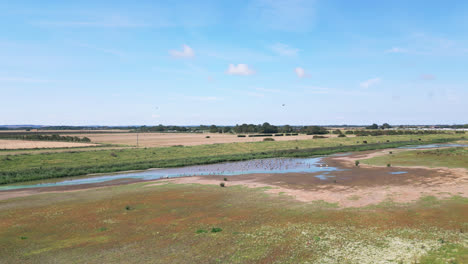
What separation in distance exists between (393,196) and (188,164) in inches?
1443

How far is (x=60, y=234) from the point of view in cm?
1767

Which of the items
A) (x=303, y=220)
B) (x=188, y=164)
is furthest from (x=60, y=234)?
(x=188, y=164)

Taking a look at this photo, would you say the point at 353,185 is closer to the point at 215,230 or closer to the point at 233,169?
the point at 215,230

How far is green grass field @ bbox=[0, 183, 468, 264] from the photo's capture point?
13.8 meters

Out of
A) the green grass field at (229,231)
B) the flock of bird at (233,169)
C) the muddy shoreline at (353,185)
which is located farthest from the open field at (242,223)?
the flock of bird at (233,169)

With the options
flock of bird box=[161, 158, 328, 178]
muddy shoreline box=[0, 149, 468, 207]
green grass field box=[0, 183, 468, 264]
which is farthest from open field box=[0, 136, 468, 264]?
flock of bird box=[161, 158, 328, 178]

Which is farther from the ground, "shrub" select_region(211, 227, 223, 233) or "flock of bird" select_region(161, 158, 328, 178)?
"shrub" select_region(211, 227, 223, 233)

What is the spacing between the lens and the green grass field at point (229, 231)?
45.3ft

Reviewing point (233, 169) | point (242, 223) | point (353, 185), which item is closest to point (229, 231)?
point (242, 223)

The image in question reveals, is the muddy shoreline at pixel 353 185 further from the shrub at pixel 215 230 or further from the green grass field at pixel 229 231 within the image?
the shrub at pixel 215 230

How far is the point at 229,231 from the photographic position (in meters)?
17.3

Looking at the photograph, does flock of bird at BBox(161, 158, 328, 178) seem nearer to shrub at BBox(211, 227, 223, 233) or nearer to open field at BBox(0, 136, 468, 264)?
open field at BBox(0, 136, 468, 264)

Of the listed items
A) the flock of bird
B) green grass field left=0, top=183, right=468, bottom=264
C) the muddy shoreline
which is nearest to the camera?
green grass field left=0, top=183, right=468, bottom=264

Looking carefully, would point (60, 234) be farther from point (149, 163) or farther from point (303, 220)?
point (149, 163)
